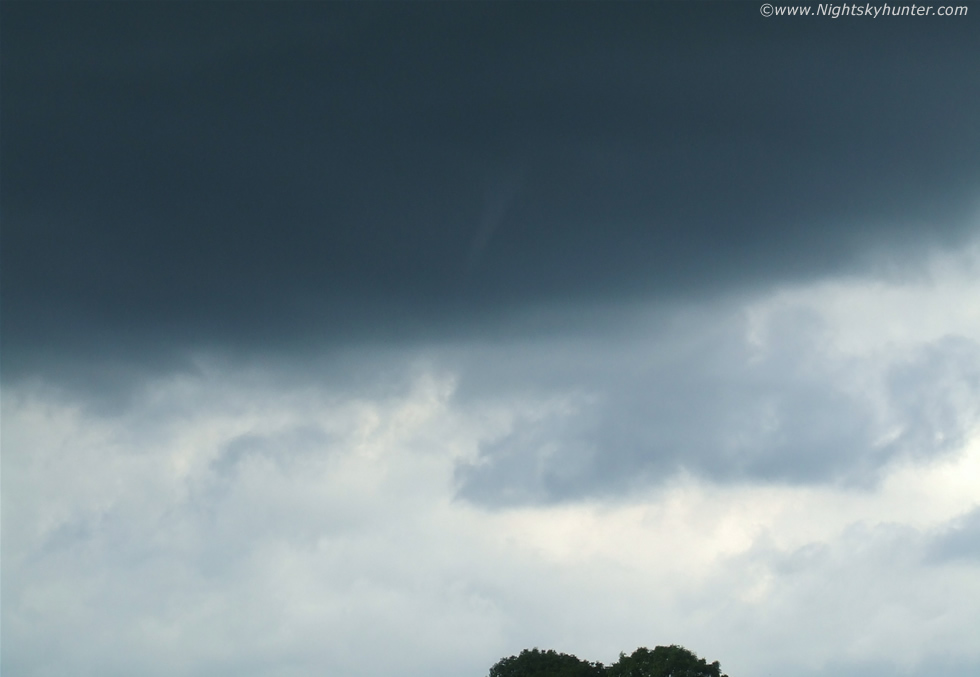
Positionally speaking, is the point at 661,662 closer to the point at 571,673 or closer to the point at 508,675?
the point at 571,673

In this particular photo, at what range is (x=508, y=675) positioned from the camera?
164375 millimetres

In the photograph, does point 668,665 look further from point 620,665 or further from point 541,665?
point 541,665

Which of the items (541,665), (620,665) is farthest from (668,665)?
(541,665)

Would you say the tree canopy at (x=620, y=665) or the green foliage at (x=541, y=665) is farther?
the green foliage at (x=541, y=665)

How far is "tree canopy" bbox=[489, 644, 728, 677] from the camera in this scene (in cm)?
Answer: 14112

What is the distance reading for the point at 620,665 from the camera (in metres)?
148

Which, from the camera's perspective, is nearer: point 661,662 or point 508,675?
point 661,662

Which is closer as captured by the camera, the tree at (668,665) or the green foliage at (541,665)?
the tree at (668,665)

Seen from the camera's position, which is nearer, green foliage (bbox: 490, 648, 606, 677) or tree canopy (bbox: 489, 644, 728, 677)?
tree canopy (bbox: 489, 644, 728, 677)

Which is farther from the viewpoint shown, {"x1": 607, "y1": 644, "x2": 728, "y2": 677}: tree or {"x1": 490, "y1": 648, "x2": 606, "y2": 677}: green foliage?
{"x1": 490, "y1": 648, "x2": 606, "y2": 677}: green foliage

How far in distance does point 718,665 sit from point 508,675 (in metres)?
32.0

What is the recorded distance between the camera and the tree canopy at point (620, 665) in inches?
5556

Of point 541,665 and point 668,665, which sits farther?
point 541,665

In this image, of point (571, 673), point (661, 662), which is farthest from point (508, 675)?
point (661, 662)
